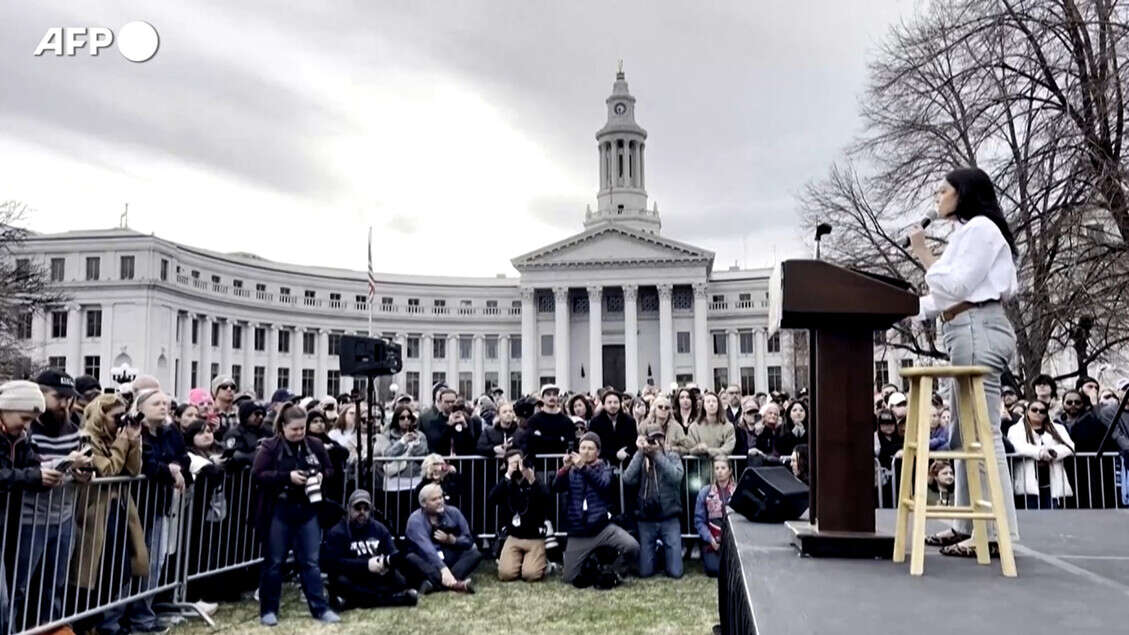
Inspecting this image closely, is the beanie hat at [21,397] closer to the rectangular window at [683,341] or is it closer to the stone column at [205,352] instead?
the stone column at [205,352]

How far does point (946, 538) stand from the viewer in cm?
416

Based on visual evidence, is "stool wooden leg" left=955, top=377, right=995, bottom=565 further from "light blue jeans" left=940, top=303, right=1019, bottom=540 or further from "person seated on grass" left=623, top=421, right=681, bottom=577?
"person seated on grass" left=623, top=421, right=681, bottom=577

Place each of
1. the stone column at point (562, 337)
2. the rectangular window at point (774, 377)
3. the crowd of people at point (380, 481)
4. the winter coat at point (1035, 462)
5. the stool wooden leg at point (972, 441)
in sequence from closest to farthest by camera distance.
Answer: the stool wooden leg at point (972, 441) < the crowd of people at point (380, 481) < the winter coat at point (1035, 462) < the stone column at point (562, 337) < the rectangular window at point (774, 377)

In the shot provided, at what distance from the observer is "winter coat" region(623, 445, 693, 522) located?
959 cm

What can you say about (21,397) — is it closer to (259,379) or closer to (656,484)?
(656,484)

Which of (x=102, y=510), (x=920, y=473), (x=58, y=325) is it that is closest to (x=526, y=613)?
(x=102, y=510)

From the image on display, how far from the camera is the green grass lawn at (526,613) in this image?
7172 mm

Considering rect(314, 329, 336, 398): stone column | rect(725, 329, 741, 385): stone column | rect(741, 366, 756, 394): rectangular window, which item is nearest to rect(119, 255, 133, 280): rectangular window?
rect(314, 329, 336, 398): stone column

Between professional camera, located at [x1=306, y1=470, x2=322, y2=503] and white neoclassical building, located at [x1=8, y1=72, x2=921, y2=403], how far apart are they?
162 feet

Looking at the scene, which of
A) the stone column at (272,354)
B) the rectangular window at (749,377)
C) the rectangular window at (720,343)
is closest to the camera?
the stone column at (272,354)

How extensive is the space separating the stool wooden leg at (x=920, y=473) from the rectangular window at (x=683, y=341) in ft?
223

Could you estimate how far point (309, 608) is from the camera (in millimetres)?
7902

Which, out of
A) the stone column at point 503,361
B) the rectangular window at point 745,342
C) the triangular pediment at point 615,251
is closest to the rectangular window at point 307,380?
the stone column at point 503,361

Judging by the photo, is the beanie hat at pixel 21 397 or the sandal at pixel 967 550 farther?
the beanie hat at pixel 21 397
